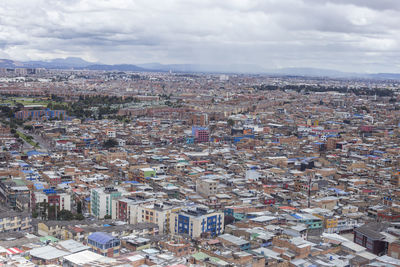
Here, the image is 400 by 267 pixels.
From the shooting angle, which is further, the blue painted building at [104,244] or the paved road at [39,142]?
the paved road at [39,142]

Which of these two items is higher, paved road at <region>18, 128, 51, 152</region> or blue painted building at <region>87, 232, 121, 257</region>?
blue painted building at <region>87, 232, 121, 257</region>

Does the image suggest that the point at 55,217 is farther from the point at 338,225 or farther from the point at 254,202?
the point at 338,225

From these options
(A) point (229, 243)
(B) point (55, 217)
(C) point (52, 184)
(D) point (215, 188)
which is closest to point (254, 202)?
(D) point (215, 188)

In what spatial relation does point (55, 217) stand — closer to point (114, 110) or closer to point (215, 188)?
point (215, 188)

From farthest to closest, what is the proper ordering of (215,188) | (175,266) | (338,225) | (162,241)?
(215,188)
(338,225)
(162,241)
(175,266)

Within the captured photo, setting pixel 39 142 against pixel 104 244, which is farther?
pixel 39 142

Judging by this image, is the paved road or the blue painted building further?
the paved road

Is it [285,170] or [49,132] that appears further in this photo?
[49,132]

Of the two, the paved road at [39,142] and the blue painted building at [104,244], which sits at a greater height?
the blue painted building at [104,244]

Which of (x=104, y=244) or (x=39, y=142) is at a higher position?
(x=104, y=244)

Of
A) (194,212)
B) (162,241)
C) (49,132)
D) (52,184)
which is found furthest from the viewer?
(49,132)
